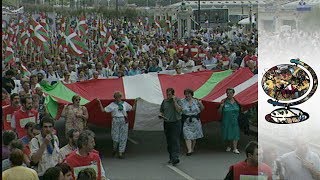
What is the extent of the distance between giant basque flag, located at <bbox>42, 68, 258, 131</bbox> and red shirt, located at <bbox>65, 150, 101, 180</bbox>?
566cm

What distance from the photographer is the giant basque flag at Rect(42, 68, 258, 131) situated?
Answer: 1366 centimetres

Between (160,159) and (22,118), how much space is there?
334 centimetres

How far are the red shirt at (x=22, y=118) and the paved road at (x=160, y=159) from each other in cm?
179

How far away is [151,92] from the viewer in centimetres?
1460

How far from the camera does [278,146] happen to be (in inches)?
279

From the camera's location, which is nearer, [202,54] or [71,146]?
[71,146]

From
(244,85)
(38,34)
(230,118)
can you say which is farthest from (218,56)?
(230,118)

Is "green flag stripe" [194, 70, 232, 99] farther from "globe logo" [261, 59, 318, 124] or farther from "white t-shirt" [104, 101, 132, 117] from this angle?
"globe logo" [261, 59, 318, 124]

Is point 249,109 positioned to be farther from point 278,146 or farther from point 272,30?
point 278,146

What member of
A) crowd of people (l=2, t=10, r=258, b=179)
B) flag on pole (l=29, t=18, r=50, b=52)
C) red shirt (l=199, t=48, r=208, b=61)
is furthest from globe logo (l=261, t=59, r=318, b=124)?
flag on pole (l=29, t=18, r=50, b=52)

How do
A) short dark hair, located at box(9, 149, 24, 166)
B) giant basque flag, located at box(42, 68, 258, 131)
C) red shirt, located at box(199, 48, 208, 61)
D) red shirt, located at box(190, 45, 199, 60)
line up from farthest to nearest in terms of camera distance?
red shirt, located at box(190, 45, 199, 60), red shirt, located at box(199, 48, 208, 61), giant basque flag, located at box(42, 68, 258, 131), short dark hair, located at box(9, 149, 24, 166)

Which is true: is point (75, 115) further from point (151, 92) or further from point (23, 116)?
point (151, 92)

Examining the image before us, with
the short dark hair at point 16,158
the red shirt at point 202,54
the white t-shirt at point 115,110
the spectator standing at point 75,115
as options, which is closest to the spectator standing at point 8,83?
the spectator standing at point 75,115

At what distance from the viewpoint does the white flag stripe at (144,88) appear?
1418 centimetres
